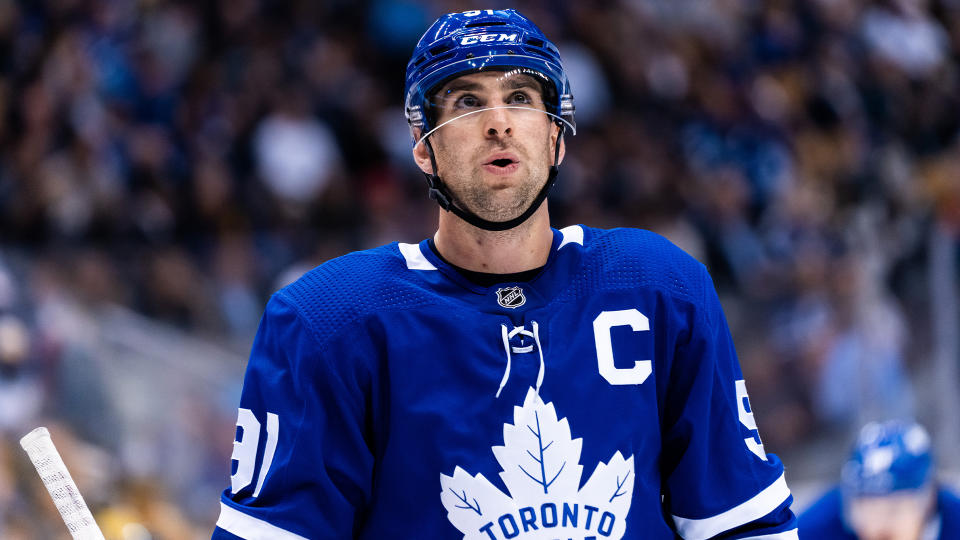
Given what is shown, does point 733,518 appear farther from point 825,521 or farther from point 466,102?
point 825,521

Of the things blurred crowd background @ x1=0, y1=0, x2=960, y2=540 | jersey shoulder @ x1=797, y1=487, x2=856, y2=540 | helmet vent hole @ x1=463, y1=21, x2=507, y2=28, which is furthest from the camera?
blurred crowd background @ x1=0, y1=0, x2=960, y2=540

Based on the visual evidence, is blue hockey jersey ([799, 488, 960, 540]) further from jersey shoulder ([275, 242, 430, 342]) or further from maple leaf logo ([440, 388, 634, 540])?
jersey shoulder ([275, 242, 430, 342])

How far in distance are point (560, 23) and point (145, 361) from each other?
347 centimetres

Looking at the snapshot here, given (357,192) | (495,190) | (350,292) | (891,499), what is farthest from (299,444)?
(357,192)

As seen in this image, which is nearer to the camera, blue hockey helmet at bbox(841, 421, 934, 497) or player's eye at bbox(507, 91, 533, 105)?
player's eye at bbox(507, 91, 533, 105)

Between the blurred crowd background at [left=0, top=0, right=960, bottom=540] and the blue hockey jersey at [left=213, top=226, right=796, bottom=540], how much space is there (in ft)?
7.77

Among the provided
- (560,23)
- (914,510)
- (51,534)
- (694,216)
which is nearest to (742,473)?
(914,510)

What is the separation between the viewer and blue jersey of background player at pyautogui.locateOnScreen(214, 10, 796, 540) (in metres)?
1.92

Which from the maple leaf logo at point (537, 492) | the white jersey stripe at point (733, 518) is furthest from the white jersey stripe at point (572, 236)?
the white jersey stripe at point (733, 518)

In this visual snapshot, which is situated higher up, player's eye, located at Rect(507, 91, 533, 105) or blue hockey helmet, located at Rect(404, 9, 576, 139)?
blue hockey helmet, located at Rect(404, 9, 576, 139)

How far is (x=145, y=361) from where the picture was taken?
4418 mm

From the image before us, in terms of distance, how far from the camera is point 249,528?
6.19ft

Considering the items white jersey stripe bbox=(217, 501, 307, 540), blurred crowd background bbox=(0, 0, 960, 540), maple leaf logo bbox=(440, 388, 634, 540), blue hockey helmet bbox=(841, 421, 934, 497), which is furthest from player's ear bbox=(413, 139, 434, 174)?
blurred crowd background bbox=(0, 0, 960, 540)

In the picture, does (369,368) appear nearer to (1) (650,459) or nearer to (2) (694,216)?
(1) (650,459)
